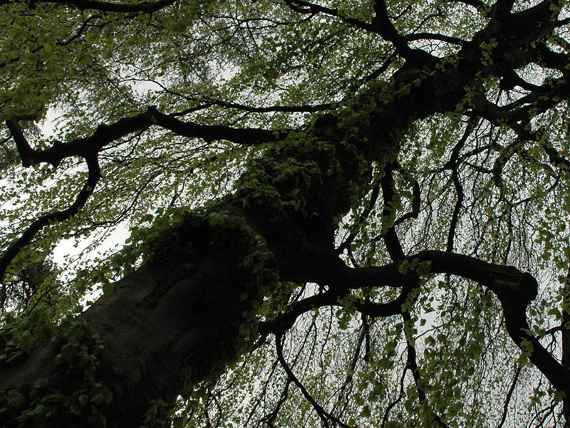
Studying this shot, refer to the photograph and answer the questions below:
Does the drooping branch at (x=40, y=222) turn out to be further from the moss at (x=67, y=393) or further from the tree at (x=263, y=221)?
the moss at (x=67, y=393)

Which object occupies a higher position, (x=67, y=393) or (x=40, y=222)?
(x=40, y=222)

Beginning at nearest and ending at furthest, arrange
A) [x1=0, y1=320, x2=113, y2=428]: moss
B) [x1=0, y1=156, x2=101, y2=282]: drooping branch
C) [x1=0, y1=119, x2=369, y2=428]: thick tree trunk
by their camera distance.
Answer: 1. [x1=0, y1=320, x2=113, y2=428]: moss
2. [x1=0, y1=119, x2=369, y2=428]: thick tree trunk
3. [x1=0, y1=156, x2=101, y2=282]: drooping branch

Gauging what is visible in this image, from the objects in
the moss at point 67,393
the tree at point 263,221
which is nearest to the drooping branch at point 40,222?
the tree at point 263,221

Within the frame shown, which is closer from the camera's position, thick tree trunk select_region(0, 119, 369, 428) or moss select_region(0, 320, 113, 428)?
moss select_region(0, 320, 113, 428)

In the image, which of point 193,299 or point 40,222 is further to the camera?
point 40,222

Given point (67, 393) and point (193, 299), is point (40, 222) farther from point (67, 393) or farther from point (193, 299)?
point (67, 393)

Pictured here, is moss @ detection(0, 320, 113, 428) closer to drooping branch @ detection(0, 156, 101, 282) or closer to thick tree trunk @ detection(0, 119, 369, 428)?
thick tree trunk @ detection(0, 119, 369, 428)

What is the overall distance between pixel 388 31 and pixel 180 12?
205 centimetres

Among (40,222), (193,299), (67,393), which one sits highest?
(40,222)

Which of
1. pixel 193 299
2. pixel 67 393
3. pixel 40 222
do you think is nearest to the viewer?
pixel 67 393

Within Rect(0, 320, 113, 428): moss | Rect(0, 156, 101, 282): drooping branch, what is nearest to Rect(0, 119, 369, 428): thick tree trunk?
Rect(0, 320, 113, 428): moss

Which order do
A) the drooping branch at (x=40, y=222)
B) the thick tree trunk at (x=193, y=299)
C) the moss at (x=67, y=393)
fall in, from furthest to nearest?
the drooping branch at (x=40, y=222) < the thick tree trunk at (x=193, y=299) < the moss at (x=67, y=393)

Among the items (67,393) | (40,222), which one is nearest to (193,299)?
(67,393)

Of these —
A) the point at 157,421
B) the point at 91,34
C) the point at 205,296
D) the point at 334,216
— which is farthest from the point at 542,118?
the point at 157,421
